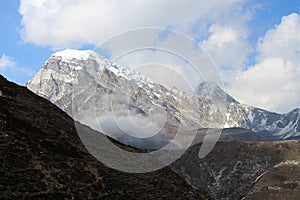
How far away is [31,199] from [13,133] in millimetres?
16453

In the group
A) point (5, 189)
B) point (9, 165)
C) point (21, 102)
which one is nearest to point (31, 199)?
point (5, 189)

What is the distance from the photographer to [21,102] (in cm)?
7944

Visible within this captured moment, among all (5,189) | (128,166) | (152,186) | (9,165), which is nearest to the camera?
(5,189)

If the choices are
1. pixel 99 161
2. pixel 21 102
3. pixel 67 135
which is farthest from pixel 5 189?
pixel 21 102

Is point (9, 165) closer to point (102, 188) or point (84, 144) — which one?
point (102, 188)

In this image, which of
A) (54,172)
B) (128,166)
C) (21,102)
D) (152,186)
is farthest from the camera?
(21,102)

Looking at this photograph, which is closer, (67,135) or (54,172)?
(54,172)

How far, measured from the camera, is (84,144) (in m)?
72.6

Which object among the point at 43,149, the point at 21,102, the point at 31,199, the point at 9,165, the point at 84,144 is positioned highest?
the point at 21,102

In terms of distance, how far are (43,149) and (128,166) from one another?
54.7 ft

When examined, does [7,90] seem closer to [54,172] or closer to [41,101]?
[41,101]

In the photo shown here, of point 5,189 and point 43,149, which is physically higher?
point 43,149

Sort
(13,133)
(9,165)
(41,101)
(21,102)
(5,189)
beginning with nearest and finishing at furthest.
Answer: (5,189) → (9,165) → (13,133) → (21,102) → (41,101)

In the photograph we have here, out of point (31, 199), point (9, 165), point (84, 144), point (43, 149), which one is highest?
point (84, 144)
